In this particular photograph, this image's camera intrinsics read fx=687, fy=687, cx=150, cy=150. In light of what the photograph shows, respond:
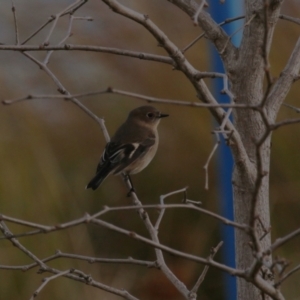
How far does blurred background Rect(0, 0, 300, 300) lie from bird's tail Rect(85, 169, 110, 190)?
4.11 feet

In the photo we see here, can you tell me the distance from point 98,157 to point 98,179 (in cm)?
187

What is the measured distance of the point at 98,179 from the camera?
143 inches

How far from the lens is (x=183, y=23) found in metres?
6.07

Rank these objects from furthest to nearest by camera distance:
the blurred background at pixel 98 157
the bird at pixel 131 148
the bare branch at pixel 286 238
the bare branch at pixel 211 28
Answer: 1. the blurred background at pixel 98 157
2. the bird at pixel 131 148
3. the bare branch at pixel 211 28
4. the bare branch at pixel 286 238

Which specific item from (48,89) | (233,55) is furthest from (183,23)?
(233,55)

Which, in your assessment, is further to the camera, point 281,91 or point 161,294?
point 161,294

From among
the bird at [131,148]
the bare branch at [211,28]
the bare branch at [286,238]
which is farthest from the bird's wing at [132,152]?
the bare branch at [286,238]

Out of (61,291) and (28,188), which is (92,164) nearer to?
(28,188)

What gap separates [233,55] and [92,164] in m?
Result: 3.33

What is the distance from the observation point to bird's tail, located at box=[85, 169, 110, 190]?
3.58m

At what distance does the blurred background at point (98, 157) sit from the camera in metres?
4.89

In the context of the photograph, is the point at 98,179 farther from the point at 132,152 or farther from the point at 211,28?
the point at 211,28

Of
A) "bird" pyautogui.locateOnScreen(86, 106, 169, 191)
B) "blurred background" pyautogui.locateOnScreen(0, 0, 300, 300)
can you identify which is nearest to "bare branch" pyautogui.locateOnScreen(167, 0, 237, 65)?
"bird" pyautogui.locateOnScreen(86, 106, 169, 191)

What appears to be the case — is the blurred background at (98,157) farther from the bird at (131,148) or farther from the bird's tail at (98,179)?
the bird's tail at (98,179)
